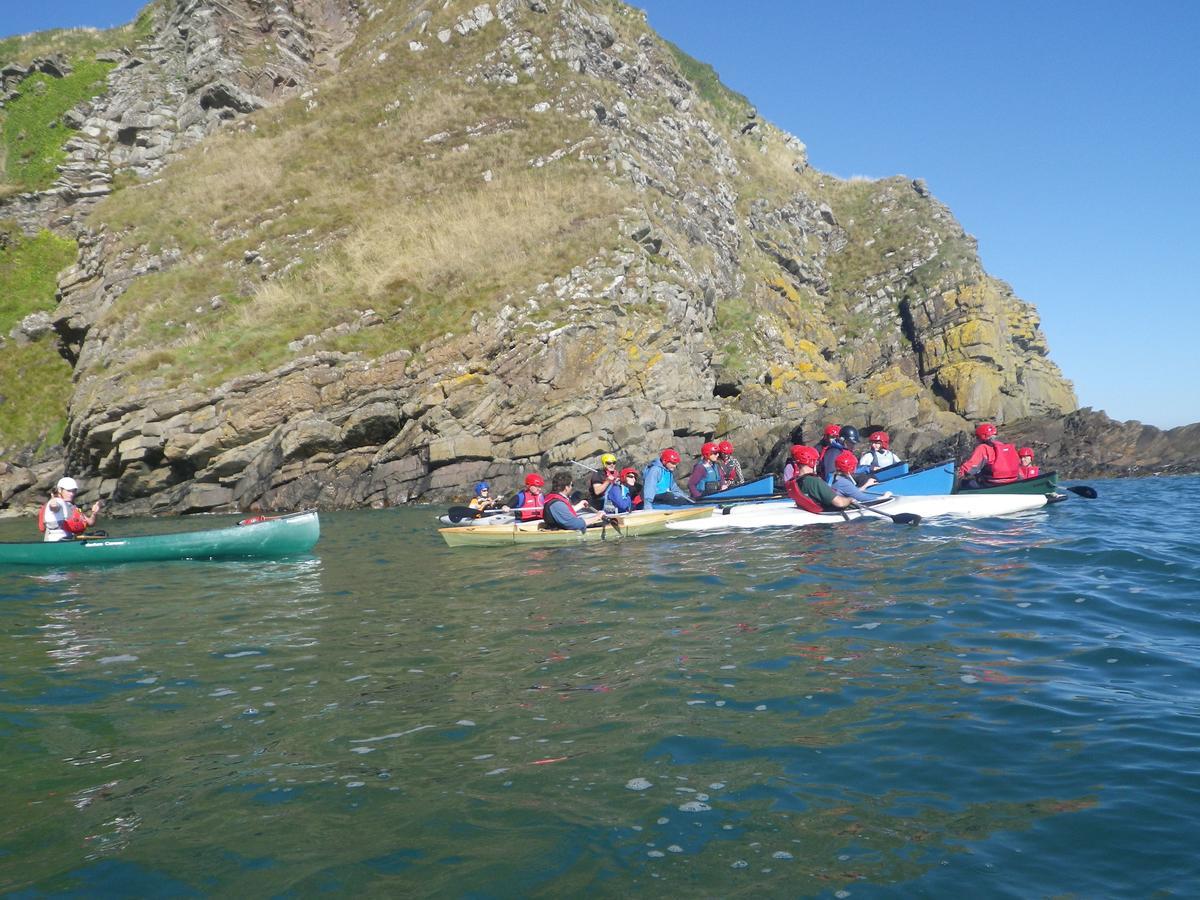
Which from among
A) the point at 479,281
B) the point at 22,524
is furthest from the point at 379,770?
the point at 479,281

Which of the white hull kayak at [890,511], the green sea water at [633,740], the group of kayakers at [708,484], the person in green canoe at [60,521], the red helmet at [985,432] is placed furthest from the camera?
the red helmet at [985,432]

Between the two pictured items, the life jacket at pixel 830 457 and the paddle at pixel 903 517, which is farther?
the life jacket at pixel 830 457

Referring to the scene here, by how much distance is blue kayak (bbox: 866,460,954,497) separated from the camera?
16172mm

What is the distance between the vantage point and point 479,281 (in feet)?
111

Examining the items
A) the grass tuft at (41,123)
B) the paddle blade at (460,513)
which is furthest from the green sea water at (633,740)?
the grass tuft at (41,123)

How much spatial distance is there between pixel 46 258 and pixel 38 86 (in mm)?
14731

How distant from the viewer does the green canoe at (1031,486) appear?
15773 millimetres

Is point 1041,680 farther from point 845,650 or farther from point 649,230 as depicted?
point 649,230

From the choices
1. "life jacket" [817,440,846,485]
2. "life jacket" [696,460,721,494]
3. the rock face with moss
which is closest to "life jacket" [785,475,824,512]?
"life jacket" [817,440,846,485]

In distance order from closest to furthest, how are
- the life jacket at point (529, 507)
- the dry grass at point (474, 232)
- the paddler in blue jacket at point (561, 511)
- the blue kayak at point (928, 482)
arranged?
the paddler in blue jacket at point (561, 511), the blue kayak at point (928, 482), the life jacket at point (529, 507), the dry grass at point (474, 232)

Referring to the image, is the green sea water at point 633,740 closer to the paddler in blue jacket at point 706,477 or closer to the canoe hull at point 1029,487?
the canoe hull at point 1029,487

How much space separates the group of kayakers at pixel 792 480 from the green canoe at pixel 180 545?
443 cm

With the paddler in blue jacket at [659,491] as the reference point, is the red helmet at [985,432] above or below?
above

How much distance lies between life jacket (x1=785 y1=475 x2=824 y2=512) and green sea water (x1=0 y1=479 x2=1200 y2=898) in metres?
4.82
